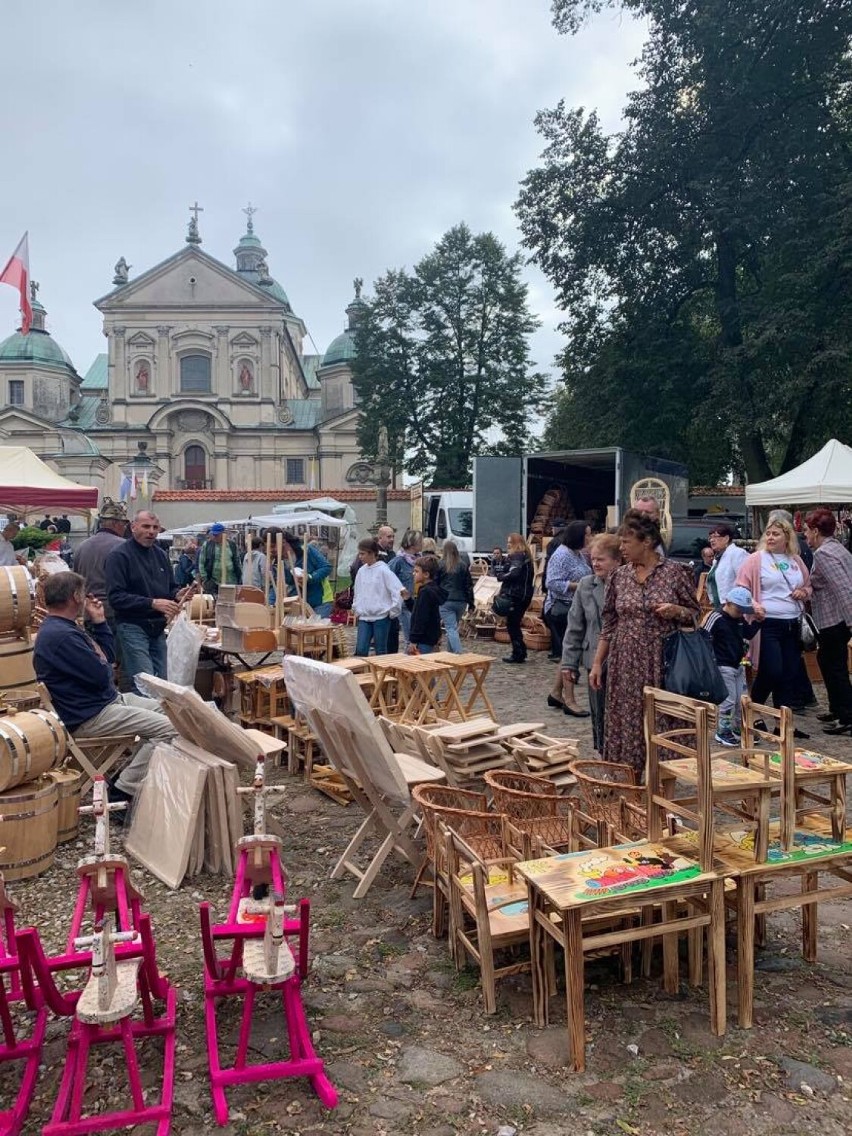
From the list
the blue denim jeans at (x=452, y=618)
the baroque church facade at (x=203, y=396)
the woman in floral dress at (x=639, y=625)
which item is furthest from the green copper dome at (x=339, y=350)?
the woman in floral dress at (x=639, y=625)

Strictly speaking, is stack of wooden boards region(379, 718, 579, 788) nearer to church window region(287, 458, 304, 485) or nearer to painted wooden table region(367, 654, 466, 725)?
painted wooden table region(367, 654, 466, 725)

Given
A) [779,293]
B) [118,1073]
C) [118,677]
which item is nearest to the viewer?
[118,1073]

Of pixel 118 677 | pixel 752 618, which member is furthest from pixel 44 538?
pixel 752 618

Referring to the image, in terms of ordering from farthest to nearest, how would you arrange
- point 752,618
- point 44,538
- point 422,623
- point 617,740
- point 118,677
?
1. point 44,538
2. point 422,623
3. point 118,677
4. point 752,618
5. point 617,740

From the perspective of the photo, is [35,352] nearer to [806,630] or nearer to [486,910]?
[806,630]

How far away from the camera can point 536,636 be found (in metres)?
11.9

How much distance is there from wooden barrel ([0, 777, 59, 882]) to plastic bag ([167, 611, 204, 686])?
8.61 feet

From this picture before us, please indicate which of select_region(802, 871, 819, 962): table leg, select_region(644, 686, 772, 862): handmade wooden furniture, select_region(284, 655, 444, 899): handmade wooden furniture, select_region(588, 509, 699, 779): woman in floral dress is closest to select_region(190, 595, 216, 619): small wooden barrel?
select_region(284, 655, 444, 899): handmade wooden furniture

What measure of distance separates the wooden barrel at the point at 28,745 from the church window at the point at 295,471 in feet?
146

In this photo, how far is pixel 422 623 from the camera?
862 centimetres

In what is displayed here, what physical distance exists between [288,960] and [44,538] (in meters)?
25.2

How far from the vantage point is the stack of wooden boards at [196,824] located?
423 centimetres

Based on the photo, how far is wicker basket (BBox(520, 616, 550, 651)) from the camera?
11847 mm

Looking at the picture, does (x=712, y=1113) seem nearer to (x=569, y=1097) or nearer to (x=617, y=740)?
(x=569, y=1097)
